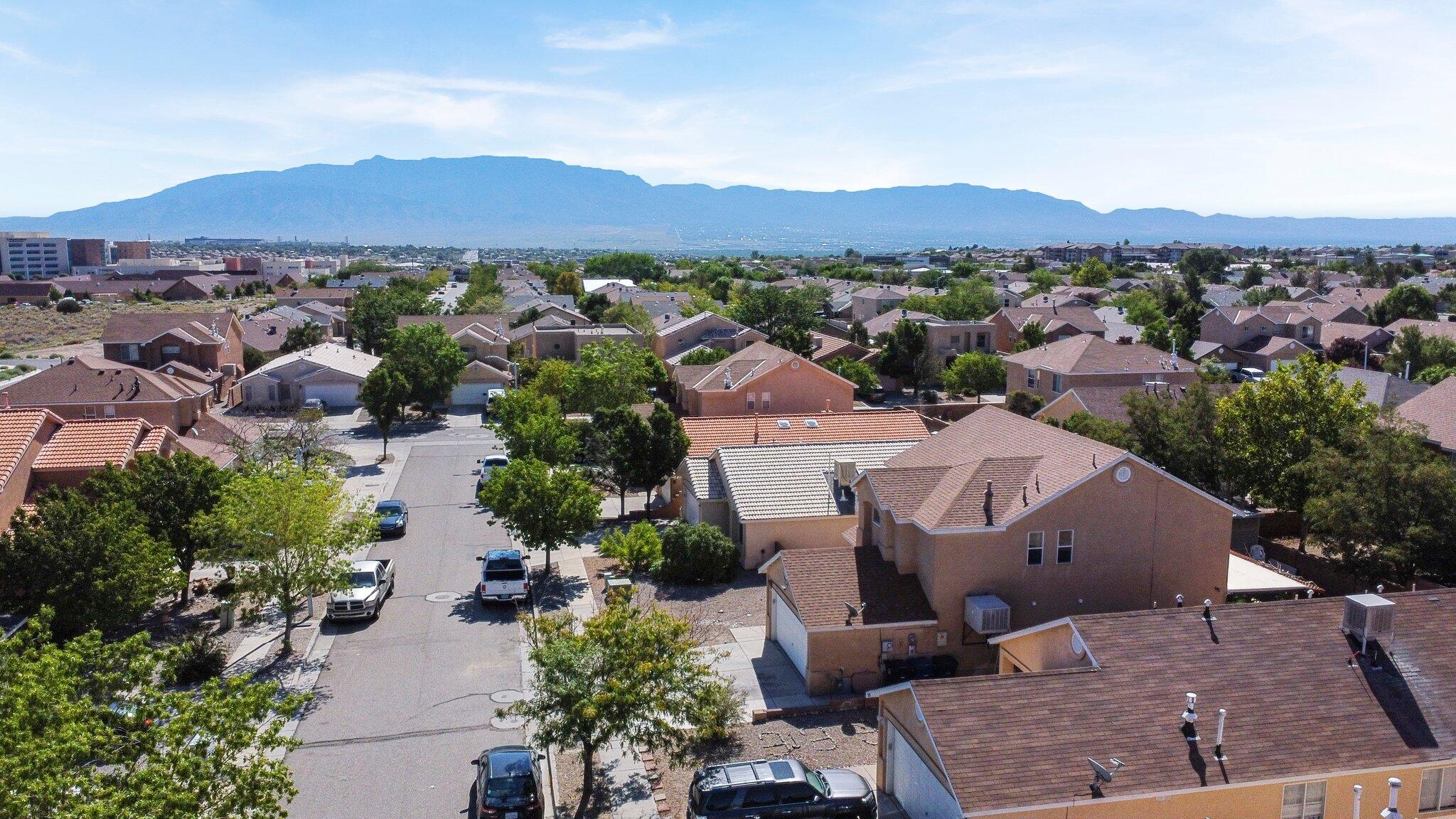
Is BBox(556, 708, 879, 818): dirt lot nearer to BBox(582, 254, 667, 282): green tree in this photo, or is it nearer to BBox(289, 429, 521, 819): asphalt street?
BBox(289, 429, 521, 819): asphalt street

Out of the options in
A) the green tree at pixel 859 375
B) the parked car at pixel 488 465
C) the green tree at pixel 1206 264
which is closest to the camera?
the parked car at pixel 488 465

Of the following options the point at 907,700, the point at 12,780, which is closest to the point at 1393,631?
the point at 907,700

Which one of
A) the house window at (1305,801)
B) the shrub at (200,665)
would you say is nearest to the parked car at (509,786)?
the shrub at (200,665)

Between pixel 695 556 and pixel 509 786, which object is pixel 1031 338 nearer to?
Result: pixel 695 556

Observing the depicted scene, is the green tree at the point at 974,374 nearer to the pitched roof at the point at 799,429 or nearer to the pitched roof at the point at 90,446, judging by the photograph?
the pitched roof at the point at 799,429

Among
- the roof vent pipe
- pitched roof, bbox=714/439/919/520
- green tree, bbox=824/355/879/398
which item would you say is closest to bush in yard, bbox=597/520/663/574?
pitched roof, bbox=714/439/919/520
